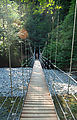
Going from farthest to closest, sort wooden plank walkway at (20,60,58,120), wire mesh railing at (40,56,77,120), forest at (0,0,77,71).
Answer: forest at (0,0,77,71)
wooden plank walkway at (20,60,58,120)
wire mesh railing at (40,56,77,120)

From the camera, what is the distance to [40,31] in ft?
27.4

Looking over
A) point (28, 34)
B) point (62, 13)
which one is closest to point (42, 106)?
point (62, 13)

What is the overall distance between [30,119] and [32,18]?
8.37 m

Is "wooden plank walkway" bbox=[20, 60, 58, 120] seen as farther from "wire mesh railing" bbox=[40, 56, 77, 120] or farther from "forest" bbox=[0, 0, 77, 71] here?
"forest" bbox=[0, 0, 77, 71]

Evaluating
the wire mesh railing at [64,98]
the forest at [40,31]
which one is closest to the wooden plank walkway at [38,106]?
the wire mesh railing at [64,98]

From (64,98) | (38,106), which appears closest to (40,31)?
(64,98)

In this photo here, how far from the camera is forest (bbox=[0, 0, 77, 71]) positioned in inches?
166

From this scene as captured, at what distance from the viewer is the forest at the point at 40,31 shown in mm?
4219

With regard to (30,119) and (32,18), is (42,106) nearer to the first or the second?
(30,119)

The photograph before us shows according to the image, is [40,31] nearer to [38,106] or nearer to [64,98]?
[64,98]

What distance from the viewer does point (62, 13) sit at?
6.50 metres

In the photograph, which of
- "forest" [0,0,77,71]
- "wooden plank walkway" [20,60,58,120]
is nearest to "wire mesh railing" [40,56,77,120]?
"wooden plank walkway" [20,60,58,120]

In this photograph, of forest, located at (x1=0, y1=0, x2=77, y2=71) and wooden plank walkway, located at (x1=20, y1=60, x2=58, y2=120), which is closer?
wooden plank walkway, located at (x1=20, y1=60, x2=58, y2=120)

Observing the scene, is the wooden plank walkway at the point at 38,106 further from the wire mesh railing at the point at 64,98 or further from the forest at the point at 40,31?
the forest at the point at 40,31
